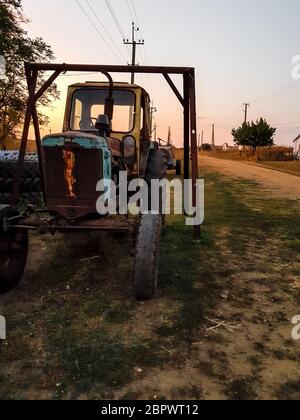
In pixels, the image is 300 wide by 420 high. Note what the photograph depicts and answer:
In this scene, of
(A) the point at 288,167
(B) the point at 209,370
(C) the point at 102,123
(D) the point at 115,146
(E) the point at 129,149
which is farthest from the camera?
(A) the point at 288,167

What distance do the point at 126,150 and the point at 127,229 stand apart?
2.07 m

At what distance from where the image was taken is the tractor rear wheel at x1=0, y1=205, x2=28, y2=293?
4.48 metres

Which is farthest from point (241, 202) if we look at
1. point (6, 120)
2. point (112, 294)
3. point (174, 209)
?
point (6, 120)

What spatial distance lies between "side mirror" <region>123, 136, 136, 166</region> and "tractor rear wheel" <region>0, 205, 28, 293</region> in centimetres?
213

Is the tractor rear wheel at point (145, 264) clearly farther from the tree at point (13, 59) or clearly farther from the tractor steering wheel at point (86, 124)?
the tree at point (13, 59)

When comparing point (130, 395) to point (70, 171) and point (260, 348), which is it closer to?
point (260, 348)

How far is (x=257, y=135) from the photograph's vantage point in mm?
54375

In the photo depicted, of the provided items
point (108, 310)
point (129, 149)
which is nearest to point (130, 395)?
point (108, 310)

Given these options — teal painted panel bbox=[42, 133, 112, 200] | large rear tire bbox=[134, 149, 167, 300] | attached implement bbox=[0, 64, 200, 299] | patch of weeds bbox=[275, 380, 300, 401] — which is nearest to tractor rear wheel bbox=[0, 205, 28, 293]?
attached implement bbox=[0, 64, 200, 299]

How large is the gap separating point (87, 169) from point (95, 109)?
208cm

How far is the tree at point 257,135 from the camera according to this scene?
5406 cm

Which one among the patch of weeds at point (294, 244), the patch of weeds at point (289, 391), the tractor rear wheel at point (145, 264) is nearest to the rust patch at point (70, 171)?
the tractor rear wheel at point (145, 264)

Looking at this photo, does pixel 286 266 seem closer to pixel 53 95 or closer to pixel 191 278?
pixel 191 278

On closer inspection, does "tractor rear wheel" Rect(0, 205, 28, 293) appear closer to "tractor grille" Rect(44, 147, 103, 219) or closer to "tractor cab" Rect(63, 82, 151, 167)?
"tractor grille" Rect(44, 147, 103, 219)
